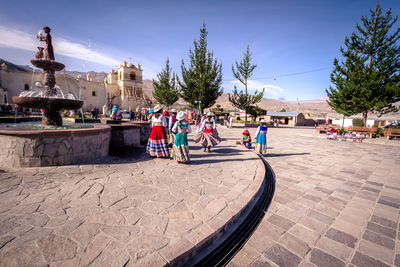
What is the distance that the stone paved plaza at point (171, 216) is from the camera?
1.93 metres

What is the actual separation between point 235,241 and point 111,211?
6.16 ft

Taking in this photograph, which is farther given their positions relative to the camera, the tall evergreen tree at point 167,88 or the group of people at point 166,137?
the tall evergreen tree at point 167,88

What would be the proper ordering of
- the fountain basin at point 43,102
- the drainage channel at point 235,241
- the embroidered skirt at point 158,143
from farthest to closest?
1. the embroidered skirt at point 158,143
2. the fountain basin at point 43,102
3. the drainage channel at point 235,241

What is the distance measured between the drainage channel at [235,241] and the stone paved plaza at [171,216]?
0.37 ft

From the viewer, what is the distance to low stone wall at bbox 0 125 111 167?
12.9ft

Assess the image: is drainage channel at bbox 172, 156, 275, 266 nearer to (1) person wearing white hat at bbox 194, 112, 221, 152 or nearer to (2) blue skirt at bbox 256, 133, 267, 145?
(1) person wearing white hat at bbox 194, 112, 221, 152

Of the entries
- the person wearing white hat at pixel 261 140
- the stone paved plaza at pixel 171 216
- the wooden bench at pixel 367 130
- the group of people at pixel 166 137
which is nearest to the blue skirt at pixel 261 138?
the person wearing white hat at pixel 261 140

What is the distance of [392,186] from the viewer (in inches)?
183

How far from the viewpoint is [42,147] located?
13.4 ft

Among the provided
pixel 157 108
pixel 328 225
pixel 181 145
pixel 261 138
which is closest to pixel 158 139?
pixel 181 145

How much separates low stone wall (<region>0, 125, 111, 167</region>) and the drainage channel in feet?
13.6

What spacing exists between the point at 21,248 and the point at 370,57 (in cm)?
2668

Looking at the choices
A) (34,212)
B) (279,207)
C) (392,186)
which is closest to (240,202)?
(279,207)

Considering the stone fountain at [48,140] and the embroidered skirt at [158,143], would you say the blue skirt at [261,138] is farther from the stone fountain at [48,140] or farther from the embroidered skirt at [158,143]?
the stone fountain at [48,140]
